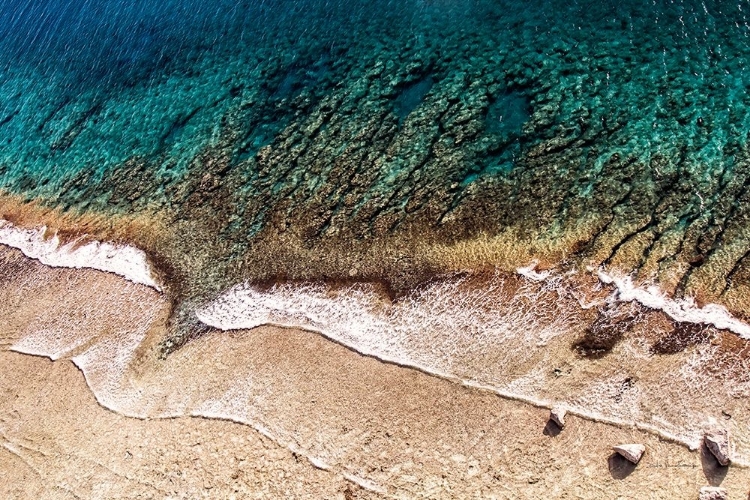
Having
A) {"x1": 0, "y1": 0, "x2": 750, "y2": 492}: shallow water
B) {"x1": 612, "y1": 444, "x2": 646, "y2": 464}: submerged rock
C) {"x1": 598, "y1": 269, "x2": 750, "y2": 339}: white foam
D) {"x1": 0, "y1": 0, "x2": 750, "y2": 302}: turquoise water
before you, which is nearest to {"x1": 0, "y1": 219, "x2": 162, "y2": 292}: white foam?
{"x1": 0, "y1": 0, "x2": 750, "y2": 492}: shallow water

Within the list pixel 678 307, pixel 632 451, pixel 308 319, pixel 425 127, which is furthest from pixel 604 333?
pixel 425 127

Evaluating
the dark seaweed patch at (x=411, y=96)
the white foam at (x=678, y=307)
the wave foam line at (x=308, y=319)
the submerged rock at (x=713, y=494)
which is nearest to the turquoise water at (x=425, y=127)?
the dark seaweed patch at (x=411, y=96)

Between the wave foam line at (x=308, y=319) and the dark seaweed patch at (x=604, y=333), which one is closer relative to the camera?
the wave foam line at (x=308, y=319)

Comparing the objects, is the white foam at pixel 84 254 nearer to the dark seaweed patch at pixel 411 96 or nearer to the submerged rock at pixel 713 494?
→ the dark seaweed patch at pixel 411 96

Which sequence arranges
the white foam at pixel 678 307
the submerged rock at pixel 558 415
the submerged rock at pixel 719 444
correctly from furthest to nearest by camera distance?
the white foam at pixel 678 307 → the submerged rock at pixel 558 415 → the submerged rock at pixel 719 444

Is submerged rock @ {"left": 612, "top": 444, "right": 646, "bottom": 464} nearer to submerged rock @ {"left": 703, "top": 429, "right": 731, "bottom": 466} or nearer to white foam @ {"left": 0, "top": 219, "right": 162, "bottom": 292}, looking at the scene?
submerged rock @ {"left": 703, "top": 429, "right": 731, "bottom": 466}

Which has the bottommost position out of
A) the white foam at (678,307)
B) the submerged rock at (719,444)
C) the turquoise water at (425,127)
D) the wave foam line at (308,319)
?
the wave foam line at (308,319)
